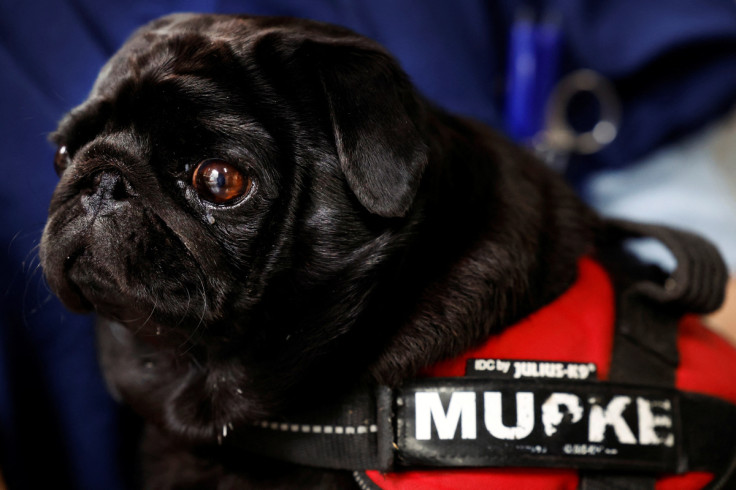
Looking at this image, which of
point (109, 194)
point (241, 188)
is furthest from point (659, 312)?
point (109, 194)

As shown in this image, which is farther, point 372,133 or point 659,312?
point 659,312

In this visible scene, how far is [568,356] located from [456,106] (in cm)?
88

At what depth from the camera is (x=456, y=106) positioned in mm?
1664

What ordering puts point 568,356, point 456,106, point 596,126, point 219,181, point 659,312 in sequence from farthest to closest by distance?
point 596,126 < point 456,106 < point 659,312 < point 568,356 < point 219,181

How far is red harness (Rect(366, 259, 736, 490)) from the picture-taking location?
2.98 feet

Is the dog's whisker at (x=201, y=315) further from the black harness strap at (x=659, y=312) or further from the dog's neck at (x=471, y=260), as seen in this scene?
the black harness strap at (x=659, y=312)

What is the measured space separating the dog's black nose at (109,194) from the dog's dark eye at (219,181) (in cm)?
10

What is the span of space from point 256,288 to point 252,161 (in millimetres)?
176

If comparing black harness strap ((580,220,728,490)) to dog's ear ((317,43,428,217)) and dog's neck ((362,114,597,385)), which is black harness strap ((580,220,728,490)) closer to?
dog's neck ((362,114,597,385))

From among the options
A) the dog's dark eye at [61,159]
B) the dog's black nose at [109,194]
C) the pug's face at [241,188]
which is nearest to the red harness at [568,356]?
the pug's face at [241,188]

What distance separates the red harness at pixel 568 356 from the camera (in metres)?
0.91

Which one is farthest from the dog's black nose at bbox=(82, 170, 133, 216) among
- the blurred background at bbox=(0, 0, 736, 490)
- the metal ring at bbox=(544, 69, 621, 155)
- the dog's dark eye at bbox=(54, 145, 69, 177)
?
the metal ring at bbox=(544, 69, 621, 155)

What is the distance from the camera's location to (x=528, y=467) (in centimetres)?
92

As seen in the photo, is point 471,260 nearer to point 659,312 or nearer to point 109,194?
point 659,312
